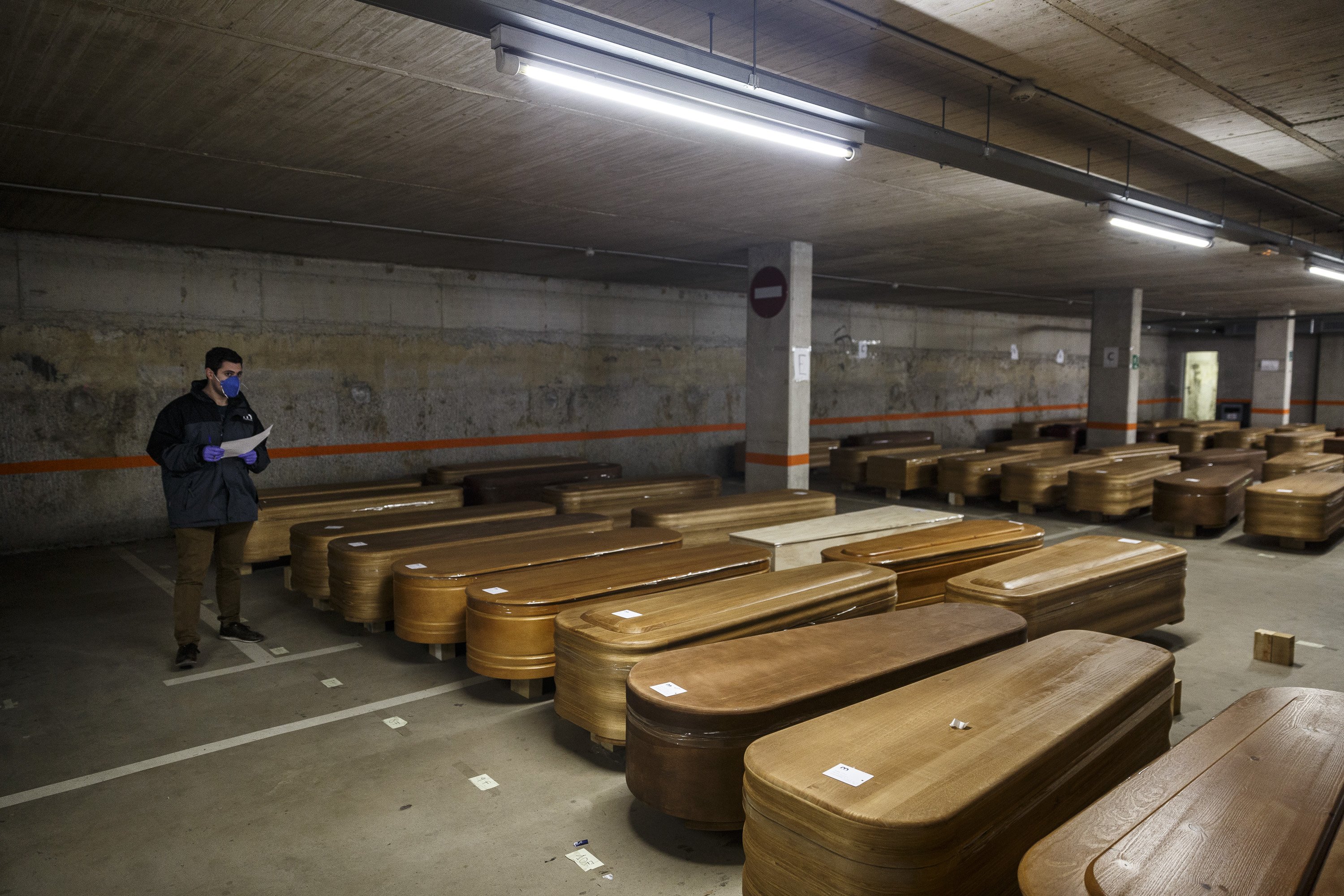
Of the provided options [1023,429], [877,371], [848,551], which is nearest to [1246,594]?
[848,551]

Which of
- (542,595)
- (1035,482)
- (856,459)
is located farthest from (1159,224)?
(856,459)

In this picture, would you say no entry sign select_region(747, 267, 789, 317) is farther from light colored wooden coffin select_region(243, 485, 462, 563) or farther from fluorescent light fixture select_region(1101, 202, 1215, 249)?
light colored wooden coffin select_region(243, 485, 462, 563)

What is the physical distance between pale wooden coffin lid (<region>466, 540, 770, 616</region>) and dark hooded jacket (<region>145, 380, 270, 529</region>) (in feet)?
6.13

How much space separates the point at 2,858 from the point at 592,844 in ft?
8.30

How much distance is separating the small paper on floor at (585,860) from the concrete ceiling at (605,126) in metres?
3.93

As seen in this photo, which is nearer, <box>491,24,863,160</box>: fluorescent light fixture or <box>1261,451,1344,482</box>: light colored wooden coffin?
<box>491,24,863,160</box>: fluorescent light fixture

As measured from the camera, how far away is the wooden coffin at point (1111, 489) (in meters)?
10.9

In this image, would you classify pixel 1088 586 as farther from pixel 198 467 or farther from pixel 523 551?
pixel 198 467

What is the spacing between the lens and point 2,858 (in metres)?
3.42

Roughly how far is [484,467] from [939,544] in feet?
22.5

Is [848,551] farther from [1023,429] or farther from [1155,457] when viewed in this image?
[1023,429]

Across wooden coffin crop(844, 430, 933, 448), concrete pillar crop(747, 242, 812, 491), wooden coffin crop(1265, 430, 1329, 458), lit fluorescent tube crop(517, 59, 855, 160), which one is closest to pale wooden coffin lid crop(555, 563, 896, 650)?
lit fluorescent tube crop(517, 59, 855, 160)

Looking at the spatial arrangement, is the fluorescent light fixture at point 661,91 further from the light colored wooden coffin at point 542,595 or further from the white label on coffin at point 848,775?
the white label on coffin at point 848,775

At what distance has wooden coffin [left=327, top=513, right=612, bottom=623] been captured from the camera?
19.8 feet
